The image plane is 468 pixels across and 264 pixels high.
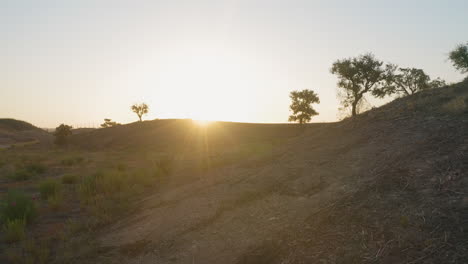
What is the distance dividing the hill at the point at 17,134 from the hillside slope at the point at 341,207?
6657 centimetres

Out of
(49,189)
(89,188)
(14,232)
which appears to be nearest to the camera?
(14,232)

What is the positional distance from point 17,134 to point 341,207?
99603mm

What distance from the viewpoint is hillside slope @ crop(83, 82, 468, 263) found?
462 centimetres

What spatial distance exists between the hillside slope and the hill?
66.6m

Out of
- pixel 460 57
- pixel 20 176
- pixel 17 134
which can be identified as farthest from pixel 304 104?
pixel 17 134

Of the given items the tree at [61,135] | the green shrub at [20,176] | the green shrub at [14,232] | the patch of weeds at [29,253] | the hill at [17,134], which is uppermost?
the hill at [17,134]

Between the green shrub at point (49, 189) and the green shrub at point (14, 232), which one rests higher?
the green shrub at point (49, 189)

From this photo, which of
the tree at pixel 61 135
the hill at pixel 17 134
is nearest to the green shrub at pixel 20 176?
the tree at pixel 61 135

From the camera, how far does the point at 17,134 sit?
280ft

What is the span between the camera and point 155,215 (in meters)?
9.45

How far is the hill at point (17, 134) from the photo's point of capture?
77037 millimetres

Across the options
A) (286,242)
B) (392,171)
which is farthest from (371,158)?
(286,242)

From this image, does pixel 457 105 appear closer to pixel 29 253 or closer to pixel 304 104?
pixel 29 253

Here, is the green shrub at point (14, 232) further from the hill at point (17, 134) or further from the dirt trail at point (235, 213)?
the hill at point (17, 134)
